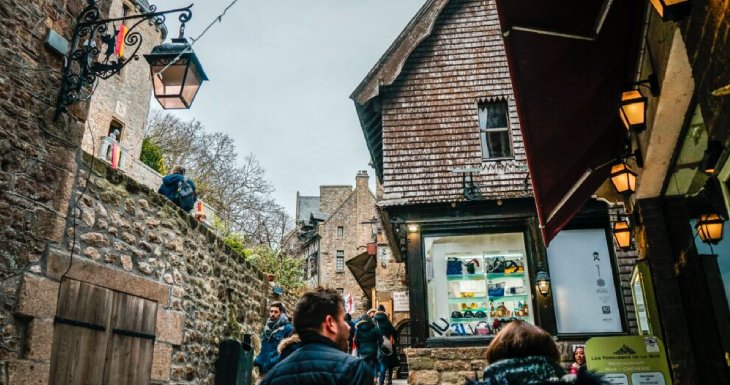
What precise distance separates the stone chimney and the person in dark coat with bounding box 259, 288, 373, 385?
39.6 m

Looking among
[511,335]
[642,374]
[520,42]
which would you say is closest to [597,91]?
[520,42]

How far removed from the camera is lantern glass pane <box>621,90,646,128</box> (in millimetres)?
4559

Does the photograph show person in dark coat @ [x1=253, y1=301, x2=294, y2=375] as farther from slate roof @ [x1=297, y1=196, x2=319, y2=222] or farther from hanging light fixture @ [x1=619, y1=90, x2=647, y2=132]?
slate roof @ [x1=297, y1=196, x2=319, y2=222]

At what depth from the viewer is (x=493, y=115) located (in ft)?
41.3

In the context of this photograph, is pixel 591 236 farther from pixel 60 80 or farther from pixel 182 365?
pixel 60 80

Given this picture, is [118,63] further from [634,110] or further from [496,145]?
[496,145]

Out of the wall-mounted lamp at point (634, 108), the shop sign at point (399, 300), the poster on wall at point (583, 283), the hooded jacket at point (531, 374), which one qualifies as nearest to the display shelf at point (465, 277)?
the poster on wall at point (583, 283)

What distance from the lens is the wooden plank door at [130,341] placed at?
5.61m

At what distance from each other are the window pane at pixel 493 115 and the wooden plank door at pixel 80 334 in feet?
30.4

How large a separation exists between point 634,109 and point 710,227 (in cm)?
119

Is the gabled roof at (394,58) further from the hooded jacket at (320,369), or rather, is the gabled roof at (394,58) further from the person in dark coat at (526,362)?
the person in dark coat at (526,362)

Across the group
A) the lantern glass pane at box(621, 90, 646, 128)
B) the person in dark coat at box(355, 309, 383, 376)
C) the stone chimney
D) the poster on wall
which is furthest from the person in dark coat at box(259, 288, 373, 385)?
the stone chimney

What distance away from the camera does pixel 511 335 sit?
7.02ft

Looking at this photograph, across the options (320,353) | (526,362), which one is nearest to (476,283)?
(320,353)
